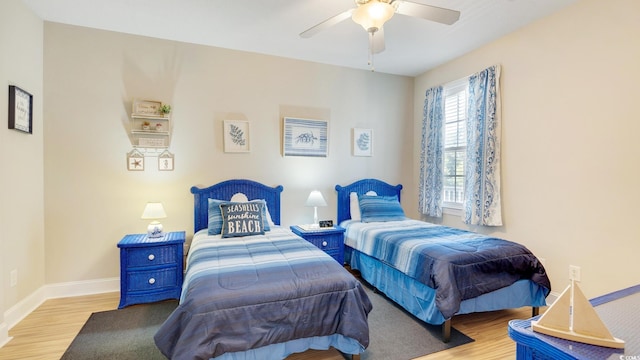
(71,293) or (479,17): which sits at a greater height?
(479,17)

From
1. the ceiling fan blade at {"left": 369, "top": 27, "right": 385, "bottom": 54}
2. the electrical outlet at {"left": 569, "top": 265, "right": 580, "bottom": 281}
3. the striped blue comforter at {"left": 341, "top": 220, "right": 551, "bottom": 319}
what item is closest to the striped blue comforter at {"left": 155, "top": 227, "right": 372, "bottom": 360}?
the striped blue comforter at {"left": 341, "top": 220, "right": 551, "bottom": 319}

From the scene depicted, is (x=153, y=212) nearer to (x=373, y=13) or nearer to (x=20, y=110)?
(x=20, y=110)

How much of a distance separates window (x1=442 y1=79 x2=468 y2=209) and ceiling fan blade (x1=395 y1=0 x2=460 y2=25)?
1921mm

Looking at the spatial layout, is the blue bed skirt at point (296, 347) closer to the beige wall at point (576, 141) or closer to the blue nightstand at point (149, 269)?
the blue nightstand at point (149, 269)

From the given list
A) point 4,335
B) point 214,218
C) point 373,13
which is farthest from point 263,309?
point 4,335

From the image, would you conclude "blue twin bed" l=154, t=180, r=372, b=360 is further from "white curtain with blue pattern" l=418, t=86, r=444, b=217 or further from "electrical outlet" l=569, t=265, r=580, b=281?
"white curtain with blue pattern" l=418, t=86, r=444, b=217

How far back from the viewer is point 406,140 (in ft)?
15.1

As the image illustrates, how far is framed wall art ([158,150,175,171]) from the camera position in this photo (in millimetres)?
3350

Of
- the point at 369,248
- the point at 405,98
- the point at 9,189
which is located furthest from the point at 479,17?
the point at 9,189

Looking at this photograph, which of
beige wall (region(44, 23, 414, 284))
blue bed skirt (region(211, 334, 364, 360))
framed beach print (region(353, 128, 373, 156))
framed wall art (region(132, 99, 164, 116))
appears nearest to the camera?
blue bed skirt (region(211, 334, 364, 360))

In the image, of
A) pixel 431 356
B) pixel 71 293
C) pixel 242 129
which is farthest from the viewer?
pixel 242 129

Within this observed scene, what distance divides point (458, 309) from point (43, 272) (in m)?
3.86

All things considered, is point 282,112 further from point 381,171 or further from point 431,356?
point 431,356

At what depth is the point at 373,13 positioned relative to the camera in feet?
6.50
